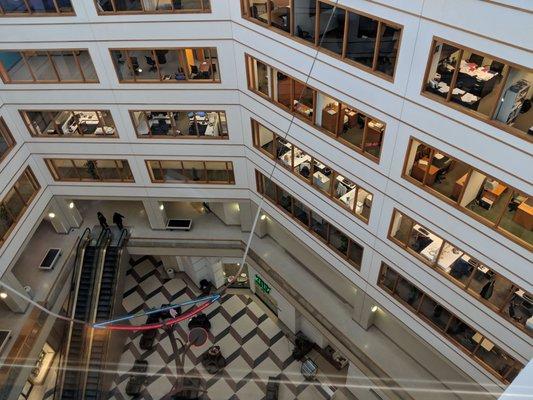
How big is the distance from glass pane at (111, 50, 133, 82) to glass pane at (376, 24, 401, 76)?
32.3ft

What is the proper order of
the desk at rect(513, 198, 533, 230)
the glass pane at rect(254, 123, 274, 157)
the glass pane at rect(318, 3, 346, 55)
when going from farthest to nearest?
the glass pane at rect(254, 123, 274, 157) < the glass pane at rect(318, 3, 346, 55) < the desk at rect(513, 198, 533, 230)

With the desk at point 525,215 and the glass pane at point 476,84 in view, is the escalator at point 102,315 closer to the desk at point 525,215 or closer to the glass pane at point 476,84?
the glass pane at point 476,84

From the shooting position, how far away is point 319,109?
15.4m

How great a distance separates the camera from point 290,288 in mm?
21859

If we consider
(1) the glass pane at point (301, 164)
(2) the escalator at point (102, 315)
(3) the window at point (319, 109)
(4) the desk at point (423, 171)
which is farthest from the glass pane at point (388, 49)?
(2) the escalator at point (102, 315)

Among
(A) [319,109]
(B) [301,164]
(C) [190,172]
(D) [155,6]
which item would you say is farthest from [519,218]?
(C) [190,172]

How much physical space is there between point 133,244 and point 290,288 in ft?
28.0

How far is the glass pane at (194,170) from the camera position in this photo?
70.1 ft

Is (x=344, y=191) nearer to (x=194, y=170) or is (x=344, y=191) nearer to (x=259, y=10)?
(x=259, y=10)

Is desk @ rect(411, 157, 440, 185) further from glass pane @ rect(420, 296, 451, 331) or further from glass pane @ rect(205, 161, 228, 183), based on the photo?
glass pane @ rect(205, 161, 228, 183)

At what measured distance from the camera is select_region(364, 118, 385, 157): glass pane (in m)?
13.8

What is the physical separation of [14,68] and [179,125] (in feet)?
22.1

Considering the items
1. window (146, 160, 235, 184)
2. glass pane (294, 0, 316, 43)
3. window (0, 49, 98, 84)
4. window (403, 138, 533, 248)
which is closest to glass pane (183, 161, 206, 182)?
window (146, 160, 235, 184)

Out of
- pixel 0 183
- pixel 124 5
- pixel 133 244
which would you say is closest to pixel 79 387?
pixel 133 244
